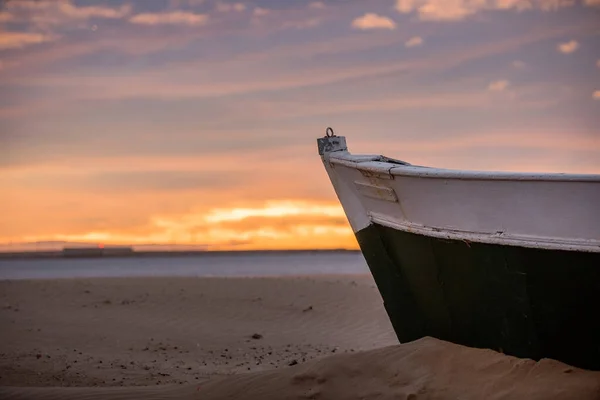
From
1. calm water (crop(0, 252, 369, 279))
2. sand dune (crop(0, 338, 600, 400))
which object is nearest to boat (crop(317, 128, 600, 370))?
sand dune (crop(0, 338, 600, 400))

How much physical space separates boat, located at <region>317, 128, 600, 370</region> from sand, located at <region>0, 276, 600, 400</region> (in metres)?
0.20

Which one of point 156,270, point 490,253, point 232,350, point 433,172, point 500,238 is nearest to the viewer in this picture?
point 500,238

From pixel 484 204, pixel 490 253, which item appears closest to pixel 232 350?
pixel 490 253

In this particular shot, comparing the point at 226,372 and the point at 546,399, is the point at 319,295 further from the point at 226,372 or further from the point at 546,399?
the point at 546,399

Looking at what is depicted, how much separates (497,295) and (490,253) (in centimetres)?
32

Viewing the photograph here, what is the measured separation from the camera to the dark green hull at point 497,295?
5.09 m

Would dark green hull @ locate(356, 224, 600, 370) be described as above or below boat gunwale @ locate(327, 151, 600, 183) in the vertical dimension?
below

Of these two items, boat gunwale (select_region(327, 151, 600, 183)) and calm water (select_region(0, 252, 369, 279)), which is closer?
boat gunwale (select_region(327, 151, 600, 183))

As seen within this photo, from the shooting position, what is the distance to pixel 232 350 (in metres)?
11.6

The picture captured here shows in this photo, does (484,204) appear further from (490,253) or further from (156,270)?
(156,270)

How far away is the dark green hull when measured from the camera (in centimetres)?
509

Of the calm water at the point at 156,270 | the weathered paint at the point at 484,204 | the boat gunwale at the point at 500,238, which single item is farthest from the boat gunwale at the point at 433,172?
the calm water at the point at 156,270

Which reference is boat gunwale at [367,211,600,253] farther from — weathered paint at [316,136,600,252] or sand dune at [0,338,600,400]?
sand dune at [0,338,600,400]

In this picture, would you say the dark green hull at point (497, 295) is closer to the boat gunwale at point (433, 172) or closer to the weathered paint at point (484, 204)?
the weathered paint at point (484, 204)
